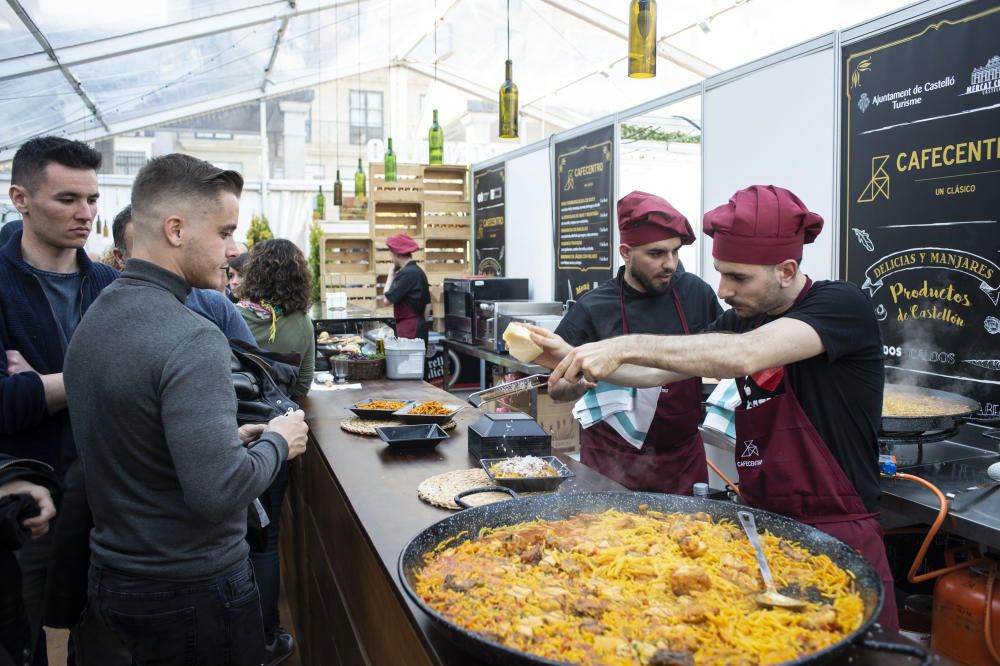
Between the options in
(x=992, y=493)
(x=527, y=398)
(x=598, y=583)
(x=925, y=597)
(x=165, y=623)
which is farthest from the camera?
(x=527, y=398)

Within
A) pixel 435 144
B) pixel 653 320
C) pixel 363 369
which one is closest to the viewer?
pixel 653 320

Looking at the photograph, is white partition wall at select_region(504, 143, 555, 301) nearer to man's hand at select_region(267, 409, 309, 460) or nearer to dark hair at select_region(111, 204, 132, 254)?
dark hair at select_region(111, 204, 132, 254)

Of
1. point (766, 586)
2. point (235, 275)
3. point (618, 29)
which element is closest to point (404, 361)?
point (235, 275)

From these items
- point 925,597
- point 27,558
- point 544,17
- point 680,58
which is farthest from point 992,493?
point 544,17

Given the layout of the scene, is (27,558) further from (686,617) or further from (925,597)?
(925,597)

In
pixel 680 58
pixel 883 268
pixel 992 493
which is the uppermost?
pixel 680 58

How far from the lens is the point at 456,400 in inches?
156

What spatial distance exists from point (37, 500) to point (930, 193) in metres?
3.57

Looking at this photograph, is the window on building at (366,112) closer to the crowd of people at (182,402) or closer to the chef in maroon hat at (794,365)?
the crowd of people at (182,402)

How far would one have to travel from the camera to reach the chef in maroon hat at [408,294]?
812 cm

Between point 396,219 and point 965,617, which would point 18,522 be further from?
point 396,219

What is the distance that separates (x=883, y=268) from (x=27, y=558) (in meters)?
3.67

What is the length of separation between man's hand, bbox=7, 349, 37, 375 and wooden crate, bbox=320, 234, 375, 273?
24.1ft

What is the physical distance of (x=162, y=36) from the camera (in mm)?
9086
